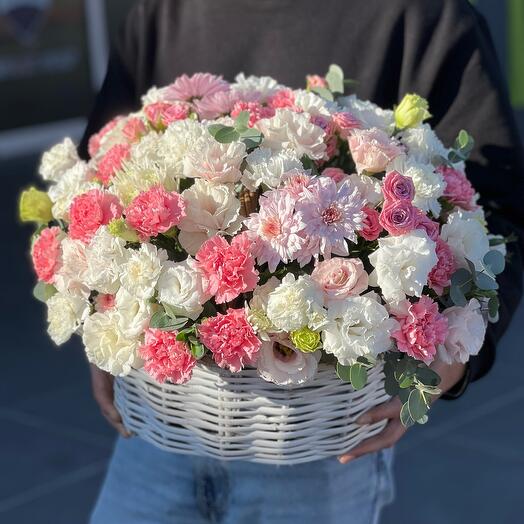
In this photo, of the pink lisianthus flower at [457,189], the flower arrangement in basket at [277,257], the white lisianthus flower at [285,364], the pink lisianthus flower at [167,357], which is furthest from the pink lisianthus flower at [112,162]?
the pink lisianthus flower at [457,189]

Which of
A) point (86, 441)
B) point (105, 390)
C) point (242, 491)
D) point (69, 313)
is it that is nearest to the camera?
point (69, 313)

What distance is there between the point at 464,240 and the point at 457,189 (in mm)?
150

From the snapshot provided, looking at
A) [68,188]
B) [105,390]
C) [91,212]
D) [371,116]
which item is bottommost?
[105,390]

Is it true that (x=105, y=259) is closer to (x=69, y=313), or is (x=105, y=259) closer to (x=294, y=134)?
(x=69, y=313)

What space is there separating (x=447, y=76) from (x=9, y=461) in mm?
2680

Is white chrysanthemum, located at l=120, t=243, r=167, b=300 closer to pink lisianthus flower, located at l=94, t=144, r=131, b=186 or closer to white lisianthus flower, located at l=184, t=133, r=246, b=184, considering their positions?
white lisianthus flower, located at l=184, t=133, r=246, b=184

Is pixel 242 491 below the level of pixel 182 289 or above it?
below

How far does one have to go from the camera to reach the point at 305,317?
182cm

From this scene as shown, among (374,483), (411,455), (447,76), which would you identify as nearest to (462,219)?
(447,76)

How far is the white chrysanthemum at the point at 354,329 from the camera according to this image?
183 cm

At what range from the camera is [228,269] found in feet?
5.98

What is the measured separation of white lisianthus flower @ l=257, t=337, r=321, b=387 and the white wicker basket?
0.06 m

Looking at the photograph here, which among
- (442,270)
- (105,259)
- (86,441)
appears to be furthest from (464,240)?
(86,441)

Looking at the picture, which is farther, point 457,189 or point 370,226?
point 457,189
